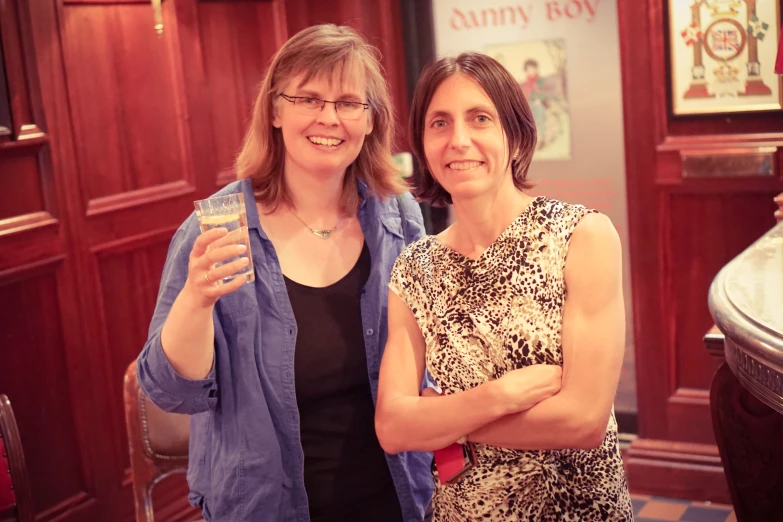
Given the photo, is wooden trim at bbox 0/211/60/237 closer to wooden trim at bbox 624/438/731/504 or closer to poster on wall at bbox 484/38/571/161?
poster on wall at bbox 484/38/571/161

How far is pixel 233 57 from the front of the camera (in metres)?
4.41

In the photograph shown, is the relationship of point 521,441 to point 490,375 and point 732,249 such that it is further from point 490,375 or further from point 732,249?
point 732,249

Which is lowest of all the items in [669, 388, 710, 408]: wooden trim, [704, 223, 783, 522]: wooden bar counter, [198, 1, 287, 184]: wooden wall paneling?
[669, 388, 710, 408]: wooden trim

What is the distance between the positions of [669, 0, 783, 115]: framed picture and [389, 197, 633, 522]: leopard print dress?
2.28 metres

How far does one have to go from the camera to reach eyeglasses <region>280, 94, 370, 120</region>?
1975mm

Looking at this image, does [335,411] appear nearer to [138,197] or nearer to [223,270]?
[223,270]

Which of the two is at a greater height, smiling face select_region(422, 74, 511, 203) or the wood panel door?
smiling face select_region(422, 74, 511, 203)

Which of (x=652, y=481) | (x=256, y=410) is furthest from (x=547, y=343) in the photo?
(x=652, y=481)

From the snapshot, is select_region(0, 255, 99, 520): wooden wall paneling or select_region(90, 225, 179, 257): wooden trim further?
select_region(90, 225, 179, 257): wooden trim

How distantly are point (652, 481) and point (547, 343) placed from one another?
2718 millimetres

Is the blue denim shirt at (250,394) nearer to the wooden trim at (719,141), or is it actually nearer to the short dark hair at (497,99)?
the short dark hair at (497,99)

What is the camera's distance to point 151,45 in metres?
3.97

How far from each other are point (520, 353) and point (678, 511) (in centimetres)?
261

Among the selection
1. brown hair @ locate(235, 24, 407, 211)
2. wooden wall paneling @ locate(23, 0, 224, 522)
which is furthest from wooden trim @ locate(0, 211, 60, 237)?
brown hair @ locate(235, 24, 407, 211)
